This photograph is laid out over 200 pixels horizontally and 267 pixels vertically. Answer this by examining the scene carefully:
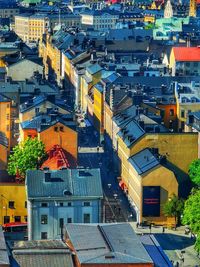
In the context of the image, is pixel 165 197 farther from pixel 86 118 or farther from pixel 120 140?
pixel 86 118

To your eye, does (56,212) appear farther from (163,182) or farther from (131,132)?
(131,132)

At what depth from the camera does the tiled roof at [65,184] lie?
67188mm

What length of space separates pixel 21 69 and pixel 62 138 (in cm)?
3284

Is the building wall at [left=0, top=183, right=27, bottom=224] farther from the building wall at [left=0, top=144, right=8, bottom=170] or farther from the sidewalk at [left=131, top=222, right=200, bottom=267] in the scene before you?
the building wall at [left=0, top=144, right=8, bottom=170]

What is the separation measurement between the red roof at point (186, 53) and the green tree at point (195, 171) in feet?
145

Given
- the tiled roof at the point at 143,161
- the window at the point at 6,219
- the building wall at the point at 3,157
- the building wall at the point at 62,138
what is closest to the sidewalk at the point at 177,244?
the tiled roof at the point at 143,161

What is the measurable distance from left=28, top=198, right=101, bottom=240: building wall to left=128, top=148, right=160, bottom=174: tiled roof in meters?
8.95

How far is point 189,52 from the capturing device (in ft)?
408

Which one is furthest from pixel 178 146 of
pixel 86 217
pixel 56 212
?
pixel 56 212

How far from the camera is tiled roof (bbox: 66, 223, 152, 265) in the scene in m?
53.7

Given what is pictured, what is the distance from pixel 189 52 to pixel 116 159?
38.3 metres

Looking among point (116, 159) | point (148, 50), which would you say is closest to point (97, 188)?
point (116, 159)

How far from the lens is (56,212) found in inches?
2648

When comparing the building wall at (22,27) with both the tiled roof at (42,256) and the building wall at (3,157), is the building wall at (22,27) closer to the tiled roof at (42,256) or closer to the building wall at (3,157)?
the building wall at (3,157)
